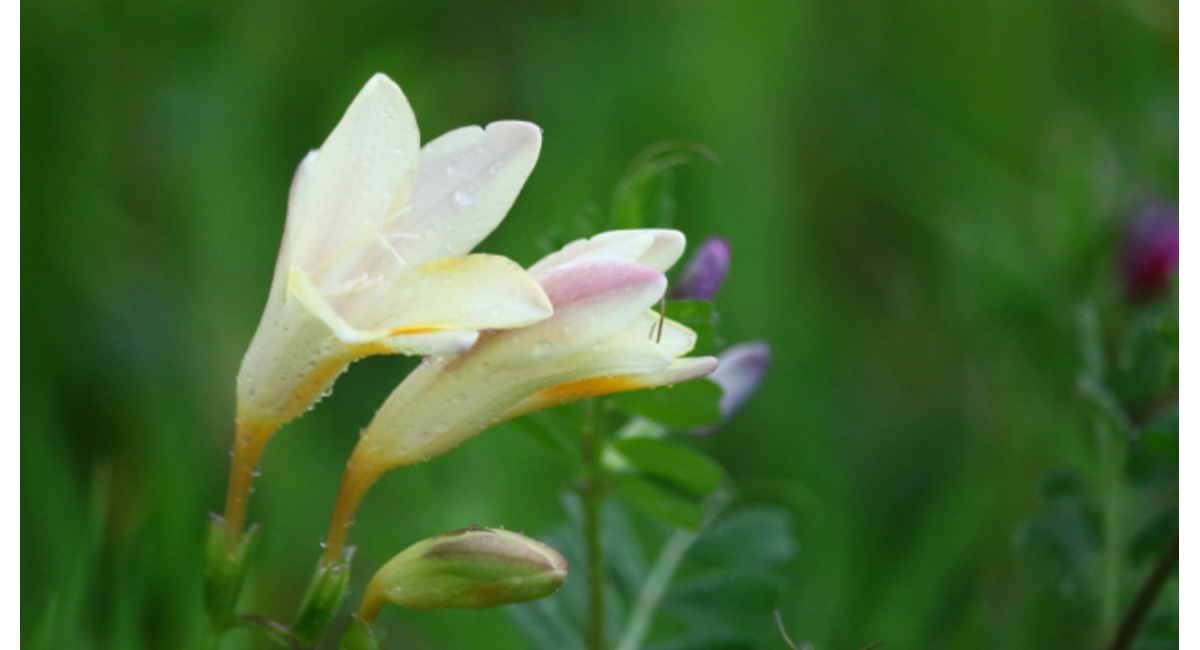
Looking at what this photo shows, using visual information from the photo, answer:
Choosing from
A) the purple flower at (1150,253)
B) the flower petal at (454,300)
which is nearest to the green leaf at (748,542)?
the flower petal at (454,300)

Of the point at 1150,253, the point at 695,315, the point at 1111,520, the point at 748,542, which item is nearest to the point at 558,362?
the point at 695,315

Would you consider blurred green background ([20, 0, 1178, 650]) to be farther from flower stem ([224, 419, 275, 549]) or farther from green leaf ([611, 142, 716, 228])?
green leaf ([611, 142, 716, 228])

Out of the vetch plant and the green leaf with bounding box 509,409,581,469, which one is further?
the green leaf with bounding box 509,409,581,469

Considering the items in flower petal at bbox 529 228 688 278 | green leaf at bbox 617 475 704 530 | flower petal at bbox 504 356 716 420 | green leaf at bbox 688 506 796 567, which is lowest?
green leaf at bbox 688 506 796 567

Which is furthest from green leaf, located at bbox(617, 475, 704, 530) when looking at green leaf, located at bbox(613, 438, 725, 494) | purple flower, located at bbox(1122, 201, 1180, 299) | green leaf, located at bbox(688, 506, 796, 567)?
purple flower, located at bbox(1122, 201, 1180, 299)

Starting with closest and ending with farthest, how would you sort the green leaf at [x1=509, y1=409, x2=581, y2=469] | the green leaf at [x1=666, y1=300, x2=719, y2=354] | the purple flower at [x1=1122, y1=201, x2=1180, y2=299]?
1. the green leaf at [x1=666, y1=300, x2=719, y2=354]
2. the green leaf at [x1=509, y1=409, x2=581, y2=469]
3. the purple flower at [x1=1122, y1=201, x2=1180, y2=299]

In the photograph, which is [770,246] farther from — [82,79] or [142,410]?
[82,79]
